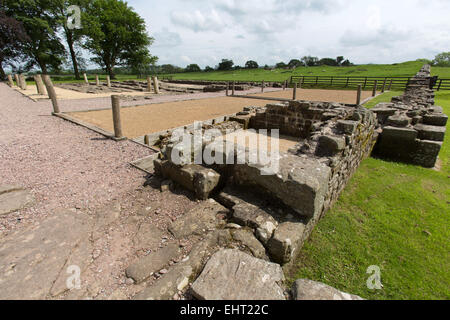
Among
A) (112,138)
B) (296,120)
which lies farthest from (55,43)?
(296,120)

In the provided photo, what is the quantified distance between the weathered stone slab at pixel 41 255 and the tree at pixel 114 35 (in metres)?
43.2

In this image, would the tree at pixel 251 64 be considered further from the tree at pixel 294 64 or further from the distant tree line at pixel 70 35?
the distant tree line at pixel 70 35

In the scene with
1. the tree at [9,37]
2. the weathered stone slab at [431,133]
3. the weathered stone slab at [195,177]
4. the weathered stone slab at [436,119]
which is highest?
the tree at [9,37]

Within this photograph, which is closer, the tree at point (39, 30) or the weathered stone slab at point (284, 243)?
the weathered stone slab at point (284, 243)

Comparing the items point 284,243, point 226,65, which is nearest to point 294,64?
point 226,65

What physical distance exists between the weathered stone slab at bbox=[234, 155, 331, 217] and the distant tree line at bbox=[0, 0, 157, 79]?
43905mm

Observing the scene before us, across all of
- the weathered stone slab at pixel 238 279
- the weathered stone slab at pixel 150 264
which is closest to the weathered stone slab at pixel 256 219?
the weathered stone slab at pixel 238 279

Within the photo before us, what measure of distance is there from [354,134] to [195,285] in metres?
4.46

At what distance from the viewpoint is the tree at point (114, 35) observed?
3619cm

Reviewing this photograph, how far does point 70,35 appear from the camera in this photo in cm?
3828

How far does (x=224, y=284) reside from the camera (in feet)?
6.37

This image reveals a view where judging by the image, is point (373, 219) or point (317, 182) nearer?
point (317, 182)

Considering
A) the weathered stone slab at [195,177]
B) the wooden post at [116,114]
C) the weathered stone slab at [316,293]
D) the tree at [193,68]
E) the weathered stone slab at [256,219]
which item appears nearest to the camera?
the weathered stone slab at [316,293]
